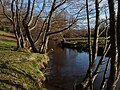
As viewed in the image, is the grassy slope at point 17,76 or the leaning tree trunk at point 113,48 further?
the grassy slope at point 17,76

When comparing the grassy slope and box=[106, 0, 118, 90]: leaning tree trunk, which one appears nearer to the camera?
box=[106, 0, 118, 90]: leaning tree trunk

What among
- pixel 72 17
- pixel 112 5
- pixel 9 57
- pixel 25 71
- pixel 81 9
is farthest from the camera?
pixel 72 17

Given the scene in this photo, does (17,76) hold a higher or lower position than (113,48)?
lower

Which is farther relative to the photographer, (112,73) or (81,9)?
(81,9)

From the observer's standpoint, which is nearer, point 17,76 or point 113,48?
point 113,48

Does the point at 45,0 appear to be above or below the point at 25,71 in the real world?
above

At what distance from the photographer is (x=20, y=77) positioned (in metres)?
11.8

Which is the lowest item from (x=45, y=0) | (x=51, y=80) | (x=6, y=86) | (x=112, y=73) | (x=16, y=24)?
(x=51, y=80)

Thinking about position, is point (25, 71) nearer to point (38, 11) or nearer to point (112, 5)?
point (112, 5)

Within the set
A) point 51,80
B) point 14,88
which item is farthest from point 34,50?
point 14,88

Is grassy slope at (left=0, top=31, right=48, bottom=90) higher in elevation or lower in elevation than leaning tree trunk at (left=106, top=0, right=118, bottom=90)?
lower

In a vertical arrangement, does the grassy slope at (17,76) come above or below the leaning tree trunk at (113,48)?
below

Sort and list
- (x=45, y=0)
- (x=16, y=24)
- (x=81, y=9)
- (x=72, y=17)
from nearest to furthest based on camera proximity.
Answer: (x=81, y=9) < (x=72, y=17) < (x=45, y=0) < (x=16, y=24)

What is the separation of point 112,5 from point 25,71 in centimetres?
708
